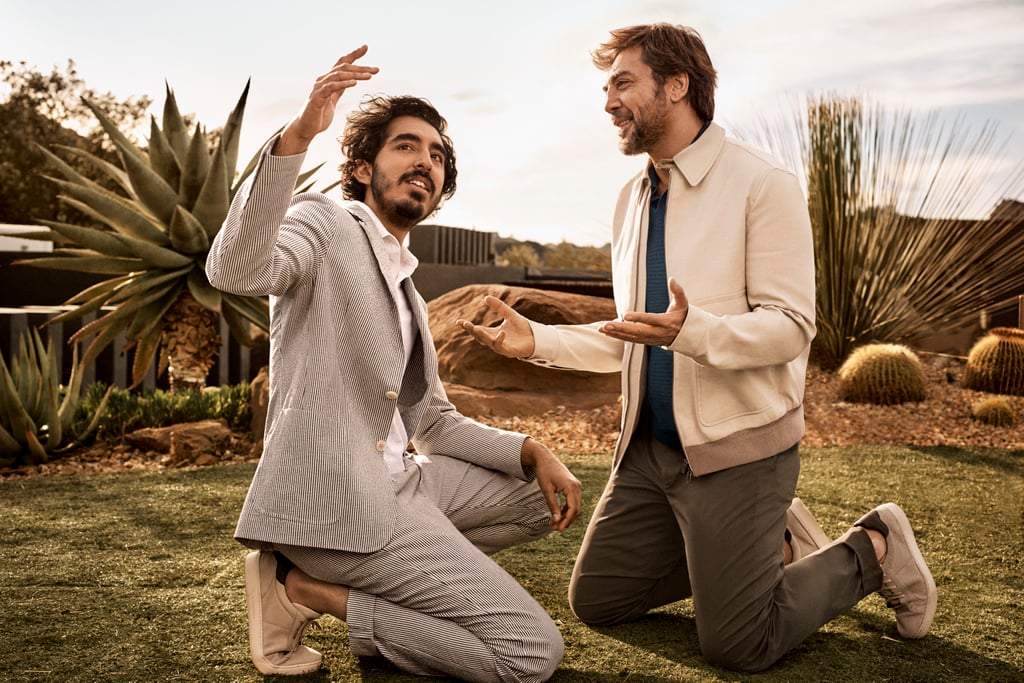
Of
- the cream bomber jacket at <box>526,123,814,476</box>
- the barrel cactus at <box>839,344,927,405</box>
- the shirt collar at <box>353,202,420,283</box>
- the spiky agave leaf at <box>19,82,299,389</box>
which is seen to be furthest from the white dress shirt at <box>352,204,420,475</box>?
the barrel cactus at <box>839,344,927,405</box>

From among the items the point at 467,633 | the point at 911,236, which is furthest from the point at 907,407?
the point at 467,633

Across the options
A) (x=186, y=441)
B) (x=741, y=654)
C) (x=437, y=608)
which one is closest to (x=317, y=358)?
(x=437, y=608)

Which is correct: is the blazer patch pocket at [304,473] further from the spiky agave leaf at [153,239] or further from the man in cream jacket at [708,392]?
the spiky agave leaf at [153,239]

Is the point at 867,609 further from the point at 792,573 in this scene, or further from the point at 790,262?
the point at 790,262

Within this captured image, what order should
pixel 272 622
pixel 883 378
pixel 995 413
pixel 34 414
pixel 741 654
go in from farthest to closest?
1. pixel 883 378
2. pixel 995 413
3. pixel 34 414
4. pixel 741 654
5. pixel 272 622

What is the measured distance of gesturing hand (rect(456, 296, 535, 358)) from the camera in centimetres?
277

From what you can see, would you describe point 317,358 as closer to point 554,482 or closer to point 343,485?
point 343,485

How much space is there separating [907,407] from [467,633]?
638cm

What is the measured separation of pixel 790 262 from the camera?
257 centimetres

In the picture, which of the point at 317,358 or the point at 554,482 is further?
the point at 554,482

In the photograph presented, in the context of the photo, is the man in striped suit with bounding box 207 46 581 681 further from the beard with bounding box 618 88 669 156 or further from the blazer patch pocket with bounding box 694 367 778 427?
the beard with bounding box 618 88 669 156

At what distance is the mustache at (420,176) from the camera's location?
266 centimetres

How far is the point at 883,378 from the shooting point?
7820 mm

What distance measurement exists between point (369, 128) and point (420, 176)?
26 cm
